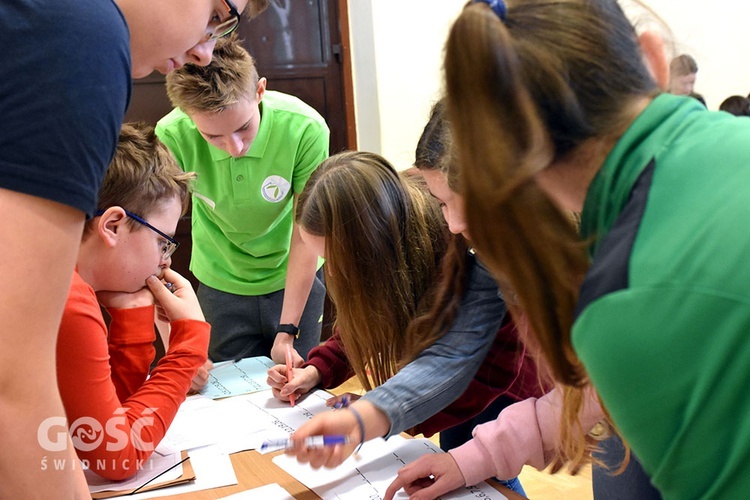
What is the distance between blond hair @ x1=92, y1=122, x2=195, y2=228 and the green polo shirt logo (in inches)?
24.1

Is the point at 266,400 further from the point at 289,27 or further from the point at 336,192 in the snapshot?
the point at 289,27

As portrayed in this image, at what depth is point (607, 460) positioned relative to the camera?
3.76 feet

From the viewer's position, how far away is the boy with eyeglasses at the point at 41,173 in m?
0.59

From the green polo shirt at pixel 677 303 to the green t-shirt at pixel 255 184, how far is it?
1457 mm

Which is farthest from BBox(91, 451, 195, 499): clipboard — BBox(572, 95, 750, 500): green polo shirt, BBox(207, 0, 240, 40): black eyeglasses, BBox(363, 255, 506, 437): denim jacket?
BBox(572, 95, 750, 500): green polo shirt

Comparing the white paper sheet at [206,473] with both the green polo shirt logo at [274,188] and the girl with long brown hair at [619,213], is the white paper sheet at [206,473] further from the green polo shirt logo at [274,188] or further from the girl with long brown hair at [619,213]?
the green polo shirt logo at [274,188]

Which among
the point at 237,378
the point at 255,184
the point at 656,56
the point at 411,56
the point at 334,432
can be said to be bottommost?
the point at 237,378

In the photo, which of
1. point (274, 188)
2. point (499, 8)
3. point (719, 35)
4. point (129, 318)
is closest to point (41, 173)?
point (499, 8)

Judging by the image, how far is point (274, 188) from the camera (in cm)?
198

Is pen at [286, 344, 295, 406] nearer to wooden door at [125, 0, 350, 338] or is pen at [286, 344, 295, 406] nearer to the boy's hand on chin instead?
the boy's hand on chin

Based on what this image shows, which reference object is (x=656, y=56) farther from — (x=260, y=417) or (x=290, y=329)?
(x=290, y=329)

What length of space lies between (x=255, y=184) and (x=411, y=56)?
75.7 inches

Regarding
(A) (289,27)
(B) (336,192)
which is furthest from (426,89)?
(B) (336,192)

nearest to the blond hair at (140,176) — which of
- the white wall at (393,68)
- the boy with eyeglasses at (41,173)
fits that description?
the boy with eyeglasses at (41,173)
